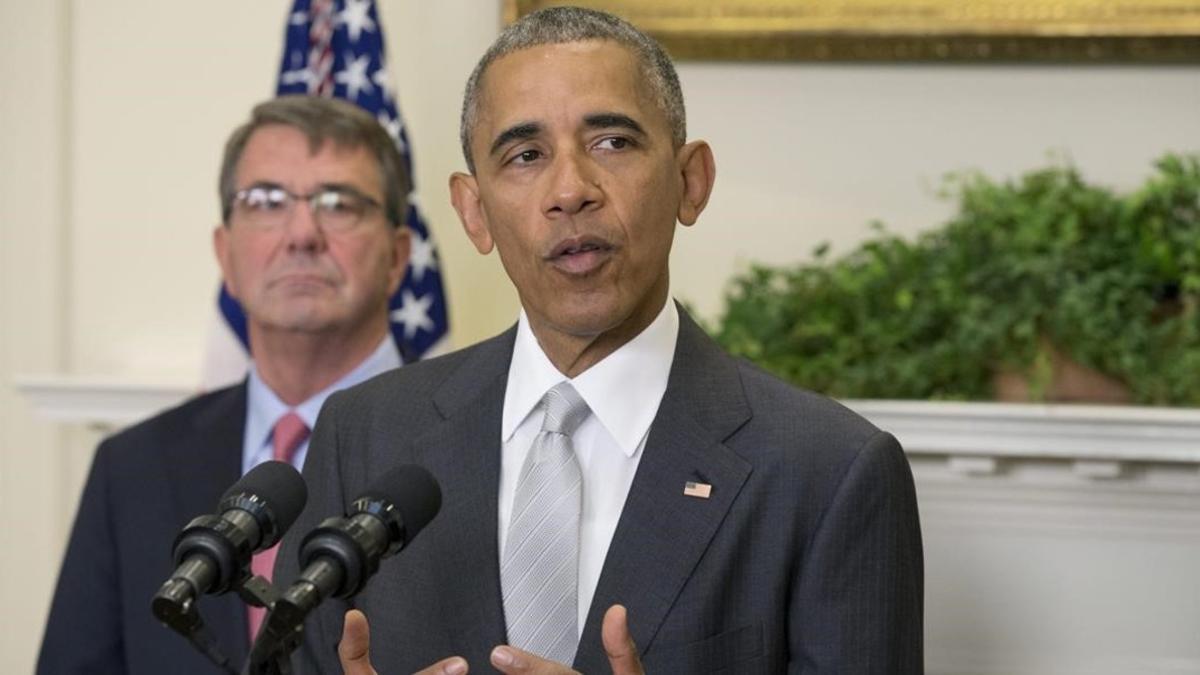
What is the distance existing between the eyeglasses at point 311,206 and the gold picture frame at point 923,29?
1.21 m

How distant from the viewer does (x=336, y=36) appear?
424 cm

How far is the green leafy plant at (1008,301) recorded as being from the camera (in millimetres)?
3619

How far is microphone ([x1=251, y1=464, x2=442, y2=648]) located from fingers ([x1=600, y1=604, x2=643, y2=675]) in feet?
0.71

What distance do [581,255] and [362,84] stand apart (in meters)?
2.29

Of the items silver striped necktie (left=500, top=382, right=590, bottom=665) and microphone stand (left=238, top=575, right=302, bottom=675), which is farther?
silver striped necktie (left=500, top=382, right=590, bottom=665)

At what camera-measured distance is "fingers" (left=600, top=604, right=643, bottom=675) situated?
1.76 meters

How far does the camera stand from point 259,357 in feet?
10.8

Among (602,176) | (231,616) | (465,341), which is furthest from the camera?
(465,341)

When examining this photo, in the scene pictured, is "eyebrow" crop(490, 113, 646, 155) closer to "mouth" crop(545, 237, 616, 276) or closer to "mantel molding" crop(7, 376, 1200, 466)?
"mouth" crop(545, 237, 616, 276)

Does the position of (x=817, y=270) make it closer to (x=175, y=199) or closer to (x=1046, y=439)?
(x=1046, y=439)

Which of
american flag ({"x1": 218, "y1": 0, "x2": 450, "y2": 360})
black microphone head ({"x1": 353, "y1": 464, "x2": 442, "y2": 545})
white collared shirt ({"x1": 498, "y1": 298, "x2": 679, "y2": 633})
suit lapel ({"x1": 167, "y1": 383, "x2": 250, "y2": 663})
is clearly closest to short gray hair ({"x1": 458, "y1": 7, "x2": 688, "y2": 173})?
white collared shirt ({"x1": 498, "y1": 298, "x2": 679, "y2": 633})

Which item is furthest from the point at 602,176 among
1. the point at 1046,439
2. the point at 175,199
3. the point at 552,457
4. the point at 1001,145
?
the point at 175,199

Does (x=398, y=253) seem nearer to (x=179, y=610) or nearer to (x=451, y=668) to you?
(x=451, y=668)

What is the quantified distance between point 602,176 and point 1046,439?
75.4 inches
